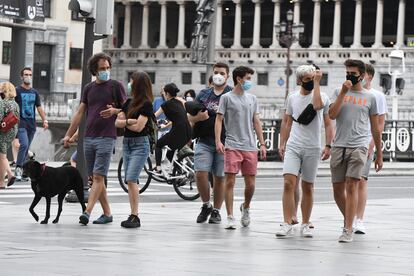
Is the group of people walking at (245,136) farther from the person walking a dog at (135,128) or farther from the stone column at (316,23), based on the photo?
the stone column at (316,23)

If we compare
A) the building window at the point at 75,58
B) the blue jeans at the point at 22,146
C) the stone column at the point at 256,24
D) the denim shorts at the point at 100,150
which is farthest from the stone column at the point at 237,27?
the denim shorts at the point at 100,150

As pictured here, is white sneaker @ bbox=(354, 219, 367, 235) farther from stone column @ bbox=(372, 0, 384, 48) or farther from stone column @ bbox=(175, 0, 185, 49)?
stone column @ bbox=(175, 0, 185, 49)

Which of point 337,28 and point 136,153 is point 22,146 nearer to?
point 136,153

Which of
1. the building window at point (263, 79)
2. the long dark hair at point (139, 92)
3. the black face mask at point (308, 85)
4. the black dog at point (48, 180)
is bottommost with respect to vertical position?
the black dog at point (48, 180)

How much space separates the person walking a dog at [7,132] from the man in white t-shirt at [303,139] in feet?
25.8

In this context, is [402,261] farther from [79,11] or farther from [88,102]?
[79,11]

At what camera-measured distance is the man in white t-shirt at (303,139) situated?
14.8 m

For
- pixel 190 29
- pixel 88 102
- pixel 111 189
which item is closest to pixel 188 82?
pixel 190 29

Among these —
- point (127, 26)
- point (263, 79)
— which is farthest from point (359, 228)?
point (127, 26)

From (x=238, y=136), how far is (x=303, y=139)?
125 centimetres

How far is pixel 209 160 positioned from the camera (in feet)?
54.2

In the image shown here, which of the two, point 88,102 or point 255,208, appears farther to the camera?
point 255,208

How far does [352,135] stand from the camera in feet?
48.3

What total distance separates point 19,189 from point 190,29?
91.8m
